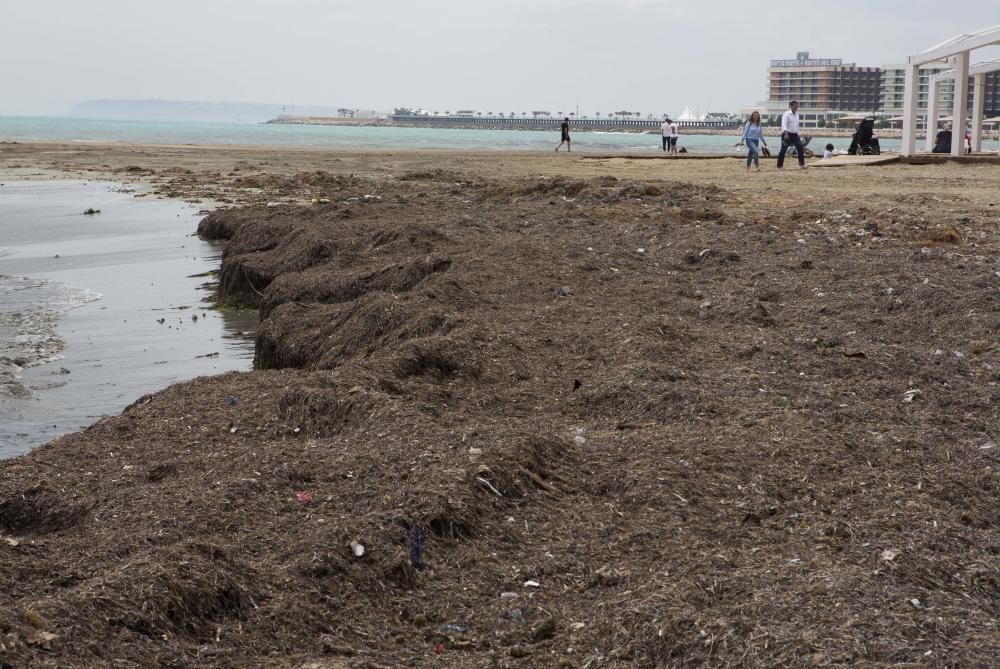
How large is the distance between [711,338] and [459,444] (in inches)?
115

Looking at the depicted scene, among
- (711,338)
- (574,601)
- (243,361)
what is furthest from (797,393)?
(243,361)

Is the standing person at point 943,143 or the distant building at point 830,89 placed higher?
the distant building at point 830,89

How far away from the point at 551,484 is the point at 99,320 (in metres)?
7.92

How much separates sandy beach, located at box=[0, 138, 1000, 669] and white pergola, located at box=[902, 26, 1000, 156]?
1644 centimetres

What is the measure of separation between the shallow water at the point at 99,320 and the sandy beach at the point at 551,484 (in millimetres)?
1046

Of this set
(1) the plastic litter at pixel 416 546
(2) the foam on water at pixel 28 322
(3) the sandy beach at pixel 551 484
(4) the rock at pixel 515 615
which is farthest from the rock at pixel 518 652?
(2) the foam on water at pixel 28 322

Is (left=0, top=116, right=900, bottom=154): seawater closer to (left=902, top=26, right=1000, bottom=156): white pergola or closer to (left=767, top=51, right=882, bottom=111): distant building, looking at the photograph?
(left=902, top=26, right=1000, bottom=156): white pergola

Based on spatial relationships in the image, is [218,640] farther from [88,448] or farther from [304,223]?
[304,223]

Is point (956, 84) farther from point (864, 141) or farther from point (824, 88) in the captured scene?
point (824, 88)

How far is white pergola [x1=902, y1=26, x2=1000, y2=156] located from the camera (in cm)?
2442

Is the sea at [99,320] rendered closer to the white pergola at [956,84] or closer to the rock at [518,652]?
the rock at [518,652]

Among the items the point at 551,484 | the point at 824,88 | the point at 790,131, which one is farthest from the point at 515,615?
the point at 824,88

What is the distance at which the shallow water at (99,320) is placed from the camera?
8.21 metres

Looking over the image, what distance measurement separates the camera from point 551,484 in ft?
16.2
